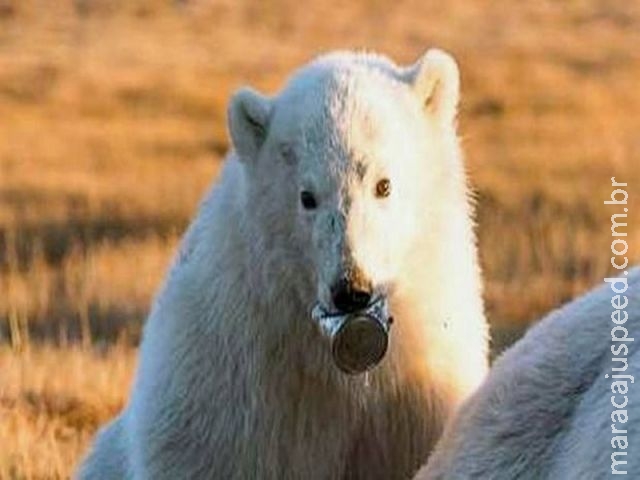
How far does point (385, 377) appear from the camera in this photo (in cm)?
501

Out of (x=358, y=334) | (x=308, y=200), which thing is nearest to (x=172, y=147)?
(x=308, y=200)

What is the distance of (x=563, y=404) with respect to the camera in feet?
11.9

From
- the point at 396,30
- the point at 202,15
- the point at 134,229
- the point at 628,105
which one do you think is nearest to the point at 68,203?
the point at 134,229

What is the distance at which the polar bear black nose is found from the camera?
14.8ft

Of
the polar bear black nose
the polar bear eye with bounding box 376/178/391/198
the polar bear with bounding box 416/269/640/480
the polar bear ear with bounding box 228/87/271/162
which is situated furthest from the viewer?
the polar bear ear with bounding box 228/87/271/162

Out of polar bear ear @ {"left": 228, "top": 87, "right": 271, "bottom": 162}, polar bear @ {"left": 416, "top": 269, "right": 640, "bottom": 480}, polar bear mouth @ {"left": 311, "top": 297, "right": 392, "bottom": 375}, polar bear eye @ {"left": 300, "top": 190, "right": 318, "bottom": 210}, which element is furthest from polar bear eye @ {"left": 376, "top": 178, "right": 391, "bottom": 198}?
polar bear @ {"left": 416, "top": 269, "right": 640, "bottom": 480}

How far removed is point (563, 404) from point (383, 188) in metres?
1.30

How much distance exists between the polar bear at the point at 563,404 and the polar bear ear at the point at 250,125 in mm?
1324

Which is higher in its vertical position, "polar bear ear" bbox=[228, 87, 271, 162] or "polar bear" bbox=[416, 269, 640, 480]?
"polar bear ear" bbox=[228, 87, 271, 162]

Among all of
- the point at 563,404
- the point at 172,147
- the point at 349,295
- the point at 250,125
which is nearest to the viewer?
the point at 563,404

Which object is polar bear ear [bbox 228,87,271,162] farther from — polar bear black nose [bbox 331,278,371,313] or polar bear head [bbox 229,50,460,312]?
polar bear black nose [bbox 331,278,371,313]

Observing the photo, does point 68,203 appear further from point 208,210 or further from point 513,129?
point 208,210

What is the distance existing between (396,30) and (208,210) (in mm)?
36022

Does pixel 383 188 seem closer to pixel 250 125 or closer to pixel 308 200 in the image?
pixel 308 200
